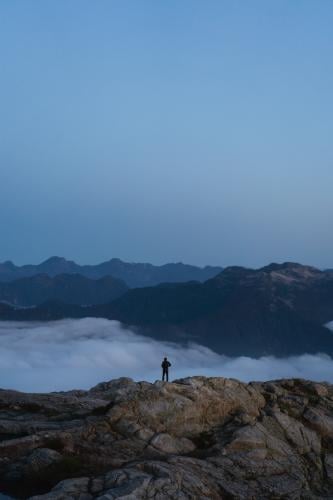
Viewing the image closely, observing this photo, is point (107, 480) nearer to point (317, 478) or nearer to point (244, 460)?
point (244, 460)

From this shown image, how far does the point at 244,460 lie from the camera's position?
29.8 meters

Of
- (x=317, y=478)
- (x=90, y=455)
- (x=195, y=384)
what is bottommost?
(x=317, y=478)

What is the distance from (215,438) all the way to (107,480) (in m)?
10.1

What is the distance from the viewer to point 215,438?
106ft

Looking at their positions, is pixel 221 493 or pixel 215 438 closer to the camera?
pixel 221 493

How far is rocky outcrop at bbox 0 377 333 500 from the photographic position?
25.0 meters

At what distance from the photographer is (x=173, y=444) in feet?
101

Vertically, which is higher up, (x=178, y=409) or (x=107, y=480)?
(x=178, y=409)

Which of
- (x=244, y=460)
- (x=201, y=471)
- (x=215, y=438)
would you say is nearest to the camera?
(x=201, y=471)

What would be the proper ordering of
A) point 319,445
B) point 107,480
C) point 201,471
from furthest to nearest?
point 319,445 → point 201,471 → point 107,480

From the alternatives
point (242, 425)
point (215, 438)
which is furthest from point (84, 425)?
point (242, 425)

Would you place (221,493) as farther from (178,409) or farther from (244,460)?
(178,409)

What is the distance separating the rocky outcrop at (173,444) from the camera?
986 inches

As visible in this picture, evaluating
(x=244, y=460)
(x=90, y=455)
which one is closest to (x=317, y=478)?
(x=244, y=460)
